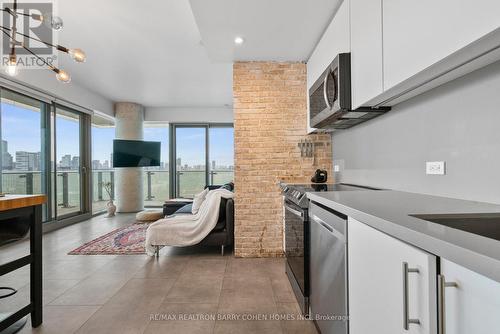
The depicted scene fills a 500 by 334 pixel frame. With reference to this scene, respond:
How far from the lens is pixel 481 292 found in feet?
1.74

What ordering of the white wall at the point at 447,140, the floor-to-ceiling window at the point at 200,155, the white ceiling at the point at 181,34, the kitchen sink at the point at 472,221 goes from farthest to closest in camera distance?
the floor-to-ceiling window at the point at 200,155
the white ceiling at the point at 181,34
the white wall at the point at 447,140
the kitchen sink at the point at 472,221

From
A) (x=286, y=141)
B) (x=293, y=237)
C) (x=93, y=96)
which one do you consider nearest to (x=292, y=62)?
(x=286, y=141)

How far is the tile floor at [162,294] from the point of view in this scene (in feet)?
6.27

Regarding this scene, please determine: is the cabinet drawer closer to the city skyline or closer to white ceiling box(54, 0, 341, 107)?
white ceiling box(54, 0, 341, 107)

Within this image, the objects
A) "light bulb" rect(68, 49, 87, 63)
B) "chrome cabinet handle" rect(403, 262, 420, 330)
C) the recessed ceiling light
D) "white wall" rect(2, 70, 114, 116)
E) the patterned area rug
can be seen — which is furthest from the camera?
"white wall" rect(2, 70, 114, 116)

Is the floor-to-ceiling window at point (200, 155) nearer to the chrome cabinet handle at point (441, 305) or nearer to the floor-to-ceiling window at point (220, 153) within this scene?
the floor-to-ceiling window at point (220, 153)

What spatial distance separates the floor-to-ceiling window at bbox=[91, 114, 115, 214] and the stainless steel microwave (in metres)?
5.95

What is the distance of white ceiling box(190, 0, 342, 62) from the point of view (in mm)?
2221

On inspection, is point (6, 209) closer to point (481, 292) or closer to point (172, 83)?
point (481, 292)

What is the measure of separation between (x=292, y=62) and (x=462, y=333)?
10.7ft

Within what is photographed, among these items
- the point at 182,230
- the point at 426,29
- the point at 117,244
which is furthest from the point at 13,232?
the point at 426,29

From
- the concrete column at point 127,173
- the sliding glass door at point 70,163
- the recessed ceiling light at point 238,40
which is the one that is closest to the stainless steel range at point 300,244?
the recessed ceiling light at point 238,40

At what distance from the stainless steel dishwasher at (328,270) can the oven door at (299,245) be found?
83 millimetres

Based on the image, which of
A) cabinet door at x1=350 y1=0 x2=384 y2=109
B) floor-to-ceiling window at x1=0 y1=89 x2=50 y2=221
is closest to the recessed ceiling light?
cabinet door at x1=350 y1=0 x2=384 y2=109
